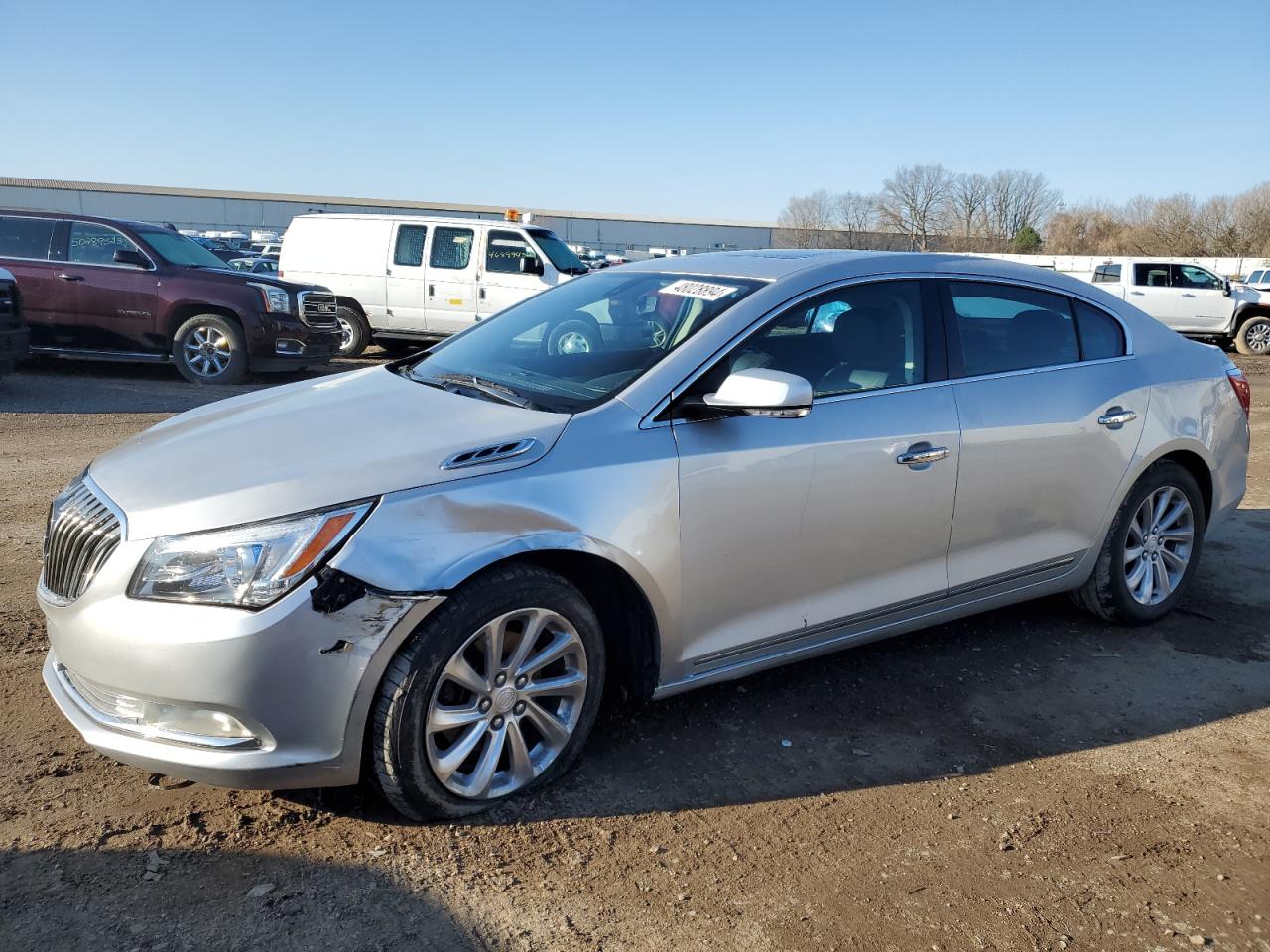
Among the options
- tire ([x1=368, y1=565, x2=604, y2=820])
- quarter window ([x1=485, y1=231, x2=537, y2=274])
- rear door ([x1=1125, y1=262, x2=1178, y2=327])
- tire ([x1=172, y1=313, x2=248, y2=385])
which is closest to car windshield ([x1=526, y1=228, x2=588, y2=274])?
quarter window ([x1=485, y1=231, x2=537, y2=274])

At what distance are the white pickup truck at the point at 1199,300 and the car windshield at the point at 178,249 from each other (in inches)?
681

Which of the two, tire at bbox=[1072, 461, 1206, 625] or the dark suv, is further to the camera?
the dark suv

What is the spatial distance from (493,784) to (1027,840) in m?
1.59

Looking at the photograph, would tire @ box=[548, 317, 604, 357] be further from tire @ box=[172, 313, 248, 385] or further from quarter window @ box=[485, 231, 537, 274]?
quarter window @ box=[485, 231, 537, 274]

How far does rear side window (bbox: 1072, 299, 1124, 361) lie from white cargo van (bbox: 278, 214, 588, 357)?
9943 mm

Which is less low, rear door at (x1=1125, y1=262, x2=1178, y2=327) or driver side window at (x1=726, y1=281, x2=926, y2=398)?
rear door at (x1=1125, y1=262, x2=1178, y2=327)

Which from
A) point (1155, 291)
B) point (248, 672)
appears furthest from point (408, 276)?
point (1155, 291)

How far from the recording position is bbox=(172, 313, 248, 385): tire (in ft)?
37.9

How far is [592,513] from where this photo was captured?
10.0 feet

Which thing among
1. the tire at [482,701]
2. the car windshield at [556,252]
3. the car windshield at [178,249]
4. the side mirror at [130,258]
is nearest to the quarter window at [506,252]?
the car windshield at [556,252]

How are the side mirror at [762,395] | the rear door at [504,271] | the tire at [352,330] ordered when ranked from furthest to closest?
the tire at [352,330] → the rear door at [504,271] → the side mirror at [762,395]

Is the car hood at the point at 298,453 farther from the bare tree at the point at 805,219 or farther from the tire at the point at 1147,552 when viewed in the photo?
the bare tree at the point at 805,219

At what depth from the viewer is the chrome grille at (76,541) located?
2.84m

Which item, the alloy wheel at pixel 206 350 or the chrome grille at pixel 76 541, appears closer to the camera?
the chrome grille at pixel 76 541
